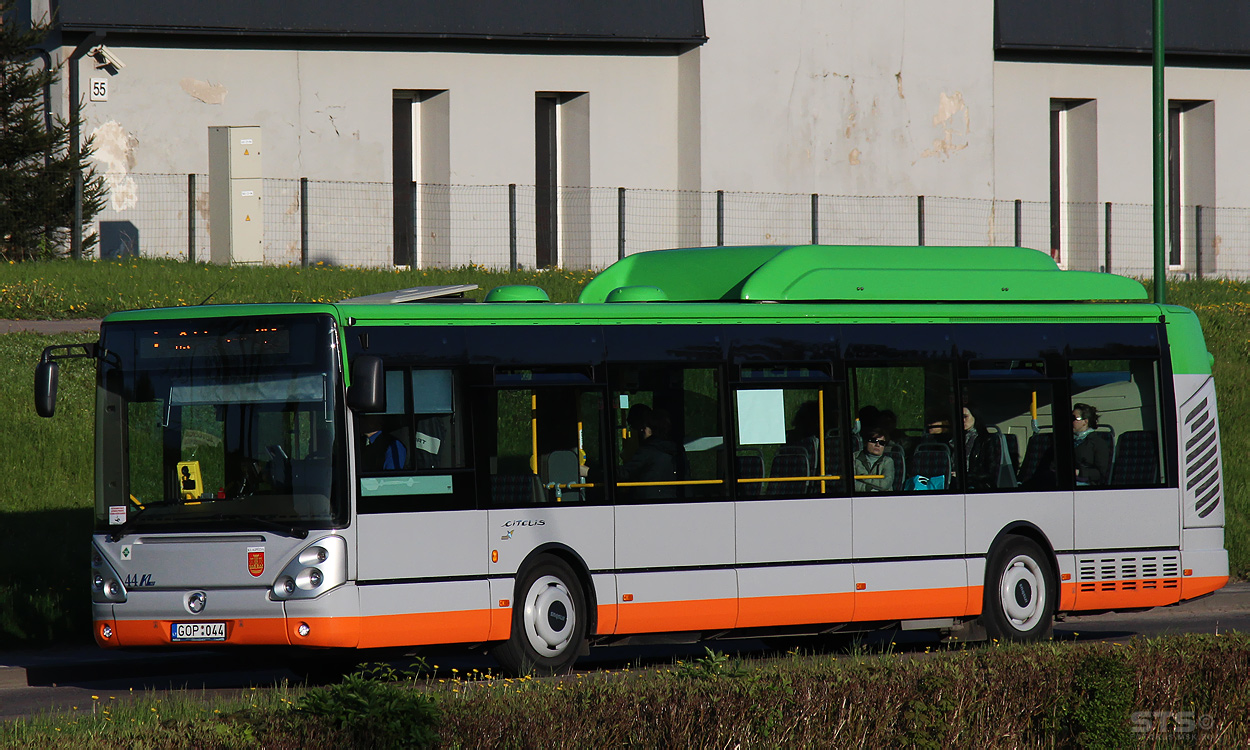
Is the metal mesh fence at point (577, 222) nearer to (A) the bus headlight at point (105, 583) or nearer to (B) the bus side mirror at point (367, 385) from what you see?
(A) the bus headlight at point (105, 583)

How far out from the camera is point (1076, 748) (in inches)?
310

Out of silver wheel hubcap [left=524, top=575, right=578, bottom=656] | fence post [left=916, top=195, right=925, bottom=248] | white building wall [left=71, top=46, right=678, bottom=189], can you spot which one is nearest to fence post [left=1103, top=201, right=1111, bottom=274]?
fence post [left=916, top=195, right=925, bottom=248]

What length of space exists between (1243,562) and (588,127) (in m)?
16.7

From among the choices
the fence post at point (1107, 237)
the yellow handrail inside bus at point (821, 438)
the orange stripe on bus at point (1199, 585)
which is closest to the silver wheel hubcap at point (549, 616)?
the yellow handrail inside bus at point (821, 438)

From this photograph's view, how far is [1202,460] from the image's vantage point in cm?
1433

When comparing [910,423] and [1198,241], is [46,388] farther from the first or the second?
[1198,241]

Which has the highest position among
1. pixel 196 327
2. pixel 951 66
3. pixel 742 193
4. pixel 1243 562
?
pixel 951 66

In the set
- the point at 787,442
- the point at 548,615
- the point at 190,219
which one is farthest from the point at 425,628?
the point at 190,219

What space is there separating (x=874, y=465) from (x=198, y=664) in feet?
17.8

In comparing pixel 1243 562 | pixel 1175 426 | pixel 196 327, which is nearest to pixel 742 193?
pixel 1243 562

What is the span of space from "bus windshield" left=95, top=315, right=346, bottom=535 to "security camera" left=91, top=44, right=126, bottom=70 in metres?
18.5

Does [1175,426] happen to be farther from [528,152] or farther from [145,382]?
[528,152]

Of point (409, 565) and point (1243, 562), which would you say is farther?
point (1243, 562)

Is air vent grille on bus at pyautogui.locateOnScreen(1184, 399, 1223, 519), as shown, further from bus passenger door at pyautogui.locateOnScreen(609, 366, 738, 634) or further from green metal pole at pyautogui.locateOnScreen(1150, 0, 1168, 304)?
A: green metal pole at pyautogui.locateOnScreen(1150, 0, 1168, 304)
